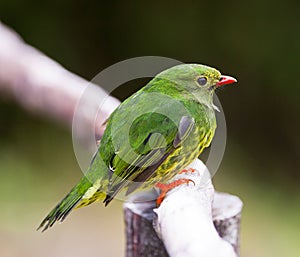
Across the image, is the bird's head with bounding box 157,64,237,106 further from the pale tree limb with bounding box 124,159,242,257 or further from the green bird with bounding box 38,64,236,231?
the pale tree limb with bounding box 124,159,242,257

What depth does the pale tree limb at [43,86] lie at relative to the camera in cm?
131

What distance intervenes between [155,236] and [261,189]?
7.19 feet

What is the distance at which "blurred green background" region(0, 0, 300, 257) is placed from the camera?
10.0ft

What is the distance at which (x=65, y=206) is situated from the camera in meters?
1.29

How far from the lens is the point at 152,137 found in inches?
51.1

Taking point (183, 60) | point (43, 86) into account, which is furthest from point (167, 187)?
point (183, 60)

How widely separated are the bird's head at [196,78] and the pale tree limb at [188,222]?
150 millimetres

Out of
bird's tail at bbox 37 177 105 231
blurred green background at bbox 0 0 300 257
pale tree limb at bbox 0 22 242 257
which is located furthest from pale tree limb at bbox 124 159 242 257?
blurred green background at bbox 0 0 300 257

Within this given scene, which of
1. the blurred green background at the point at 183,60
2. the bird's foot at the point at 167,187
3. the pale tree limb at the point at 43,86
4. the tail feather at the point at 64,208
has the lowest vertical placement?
the blurred green background at the point at 183,60

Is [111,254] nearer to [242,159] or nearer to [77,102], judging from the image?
[242,159]

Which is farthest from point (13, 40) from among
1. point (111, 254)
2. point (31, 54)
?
point (111, 254)

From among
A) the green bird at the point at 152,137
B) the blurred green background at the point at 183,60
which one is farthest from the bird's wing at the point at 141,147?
the blurred green background at the point at 183,60

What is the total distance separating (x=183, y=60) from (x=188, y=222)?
2.64 m

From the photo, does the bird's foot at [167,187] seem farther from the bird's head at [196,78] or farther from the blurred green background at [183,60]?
the blurred green background at [183,60]
